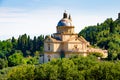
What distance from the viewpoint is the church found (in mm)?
48938

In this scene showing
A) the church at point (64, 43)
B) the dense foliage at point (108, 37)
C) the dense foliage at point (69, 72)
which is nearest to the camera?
the dense foliage at point (69, 72)

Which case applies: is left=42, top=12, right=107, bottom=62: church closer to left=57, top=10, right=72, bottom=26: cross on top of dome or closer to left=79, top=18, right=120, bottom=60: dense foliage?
left=57, top=10, right=72, bottom=26: cross on top of dome

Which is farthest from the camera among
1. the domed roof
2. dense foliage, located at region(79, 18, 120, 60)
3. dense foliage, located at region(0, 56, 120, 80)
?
dense foliage, located at region(79, 18, 120, 60)

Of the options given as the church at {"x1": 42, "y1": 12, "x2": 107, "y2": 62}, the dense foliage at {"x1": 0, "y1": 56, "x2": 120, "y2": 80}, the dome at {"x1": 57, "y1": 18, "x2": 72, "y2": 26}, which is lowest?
the dense foliage at {"x1": 0, "y1": 56, "x2": 120, "y2": 80}

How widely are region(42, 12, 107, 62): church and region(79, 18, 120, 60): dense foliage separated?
10.9 feet

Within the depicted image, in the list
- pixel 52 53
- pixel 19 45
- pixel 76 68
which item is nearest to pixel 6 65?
pixel 52 53

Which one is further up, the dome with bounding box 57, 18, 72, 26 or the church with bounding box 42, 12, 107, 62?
the dome with bounding box 57, 18, 72, 26

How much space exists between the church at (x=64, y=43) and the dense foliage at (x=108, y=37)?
333cm

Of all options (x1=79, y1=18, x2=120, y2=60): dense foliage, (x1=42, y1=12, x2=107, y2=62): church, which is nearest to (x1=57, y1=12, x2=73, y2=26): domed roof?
(x1=42, y1=12, x2=107, y2=62): church

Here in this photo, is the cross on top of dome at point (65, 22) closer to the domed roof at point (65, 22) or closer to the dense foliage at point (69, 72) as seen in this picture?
the domed roof at point (65, 22)

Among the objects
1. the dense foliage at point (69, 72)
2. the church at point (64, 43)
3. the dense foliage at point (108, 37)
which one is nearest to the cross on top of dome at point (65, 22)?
the church at point (64, 43)

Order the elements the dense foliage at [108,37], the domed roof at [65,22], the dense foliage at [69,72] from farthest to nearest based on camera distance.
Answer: the dense foliage at [108,37] < the domed roof at [65,22] < the dense foliage at [69,72]

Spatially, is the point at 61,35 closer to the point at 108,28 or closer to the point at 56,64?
the point at 56,64

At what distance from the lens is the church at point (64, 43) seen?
48938mm
